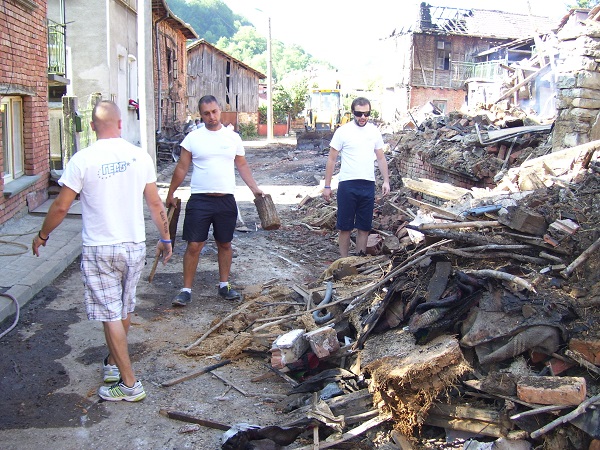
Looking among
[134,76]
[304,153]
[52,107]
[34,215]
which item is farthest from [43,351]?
[304,153]

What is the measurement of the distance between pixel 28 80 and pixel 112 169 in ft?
21.8

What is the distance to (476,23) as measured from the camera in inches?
1719

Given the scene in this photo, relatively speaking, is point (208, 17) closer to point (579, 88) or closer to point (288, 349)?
point (579, 88)

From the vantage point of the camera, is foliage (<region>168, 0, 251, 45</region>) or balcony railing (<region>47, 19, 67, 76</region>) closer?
balcony railing (<region>47, 19, 67, 76</region>)

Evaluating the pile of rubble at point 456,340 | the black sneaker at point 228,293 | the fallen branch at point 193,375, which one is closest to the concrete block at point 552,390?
the pile of rubble at point 456,340

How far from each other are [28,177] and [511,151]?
27.3 feet

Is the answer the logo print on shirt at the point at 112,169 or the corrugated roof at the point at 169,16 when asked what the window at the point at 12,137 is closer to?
the logo print on shirt at the point at 112,169

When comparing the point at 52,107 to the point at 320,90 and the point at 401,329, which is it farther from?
the point at 320,90

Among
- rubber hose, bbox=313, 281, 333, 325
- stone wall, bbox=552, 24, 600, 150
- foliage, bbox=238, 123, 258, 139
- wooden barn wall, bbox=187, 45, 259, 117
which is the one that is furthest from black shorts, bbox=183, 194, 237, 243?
foliage, bbox=238, 123, 258, 139

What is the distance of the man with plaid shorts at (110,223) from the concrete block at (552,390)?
251 centimetres

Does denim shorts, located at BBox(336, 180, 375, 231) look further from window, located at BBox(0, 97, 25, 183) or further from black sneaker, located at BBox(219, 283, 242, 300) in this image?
window, located at BBox(0, 97, 25, 183)

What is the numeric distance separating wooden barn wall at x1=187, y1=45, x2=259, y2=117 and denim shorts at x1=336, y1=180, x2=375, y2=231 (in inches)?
1076

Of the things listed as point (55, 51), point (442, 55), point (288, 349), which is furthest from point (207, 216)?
point (442, 55)

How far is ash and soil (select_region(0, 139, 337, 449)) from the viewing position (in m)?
3.74
